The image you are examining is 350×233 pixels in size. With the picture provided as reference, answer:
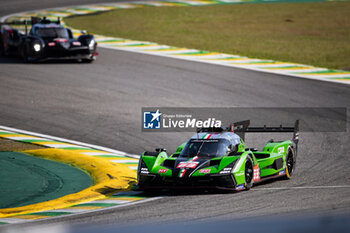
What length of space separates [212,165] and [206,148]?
0.75 metres

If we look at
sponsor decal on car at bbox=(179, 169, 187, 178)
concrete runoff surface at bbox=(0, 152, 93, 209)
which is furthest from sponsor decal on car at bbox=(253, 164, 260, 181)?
concrete runoff surface at bbox=(0, 152, 93, 209)

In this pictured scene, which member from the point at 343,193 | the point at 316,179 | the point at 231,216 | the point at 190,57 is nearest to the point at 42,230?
the point at 231,216

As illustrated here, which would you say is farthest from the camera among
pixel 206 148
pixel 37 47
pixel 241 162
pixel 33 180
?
pixel 37 47

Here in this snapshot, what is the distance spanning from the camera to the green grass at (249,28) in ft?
97.6

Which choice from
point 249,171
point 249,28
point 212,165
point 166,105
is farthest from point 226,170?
point 249,28

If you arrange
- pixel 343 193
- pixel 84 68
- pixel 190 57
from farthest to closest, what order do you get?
pixel 190 57 → pixel 84 68 → pixel 343 193

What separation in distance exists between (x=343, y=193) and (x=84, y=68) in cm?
1651

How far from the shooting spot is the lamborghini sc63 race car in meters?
12.3

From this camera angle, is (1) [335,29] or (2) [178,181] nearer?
(2) [178,181]

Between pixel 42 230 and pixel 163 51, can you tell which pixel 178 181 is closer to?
Answer: pixel 42 230

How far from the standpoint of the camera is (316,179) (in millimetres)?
13609

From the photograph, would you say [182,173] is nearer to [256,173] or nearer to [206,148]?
[206,148]

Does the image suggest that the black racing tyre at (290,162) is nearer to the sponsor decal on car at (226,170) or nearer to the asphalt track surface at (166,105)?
the asphalt track surface at (166,105)

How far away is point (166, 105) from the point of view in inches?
837
